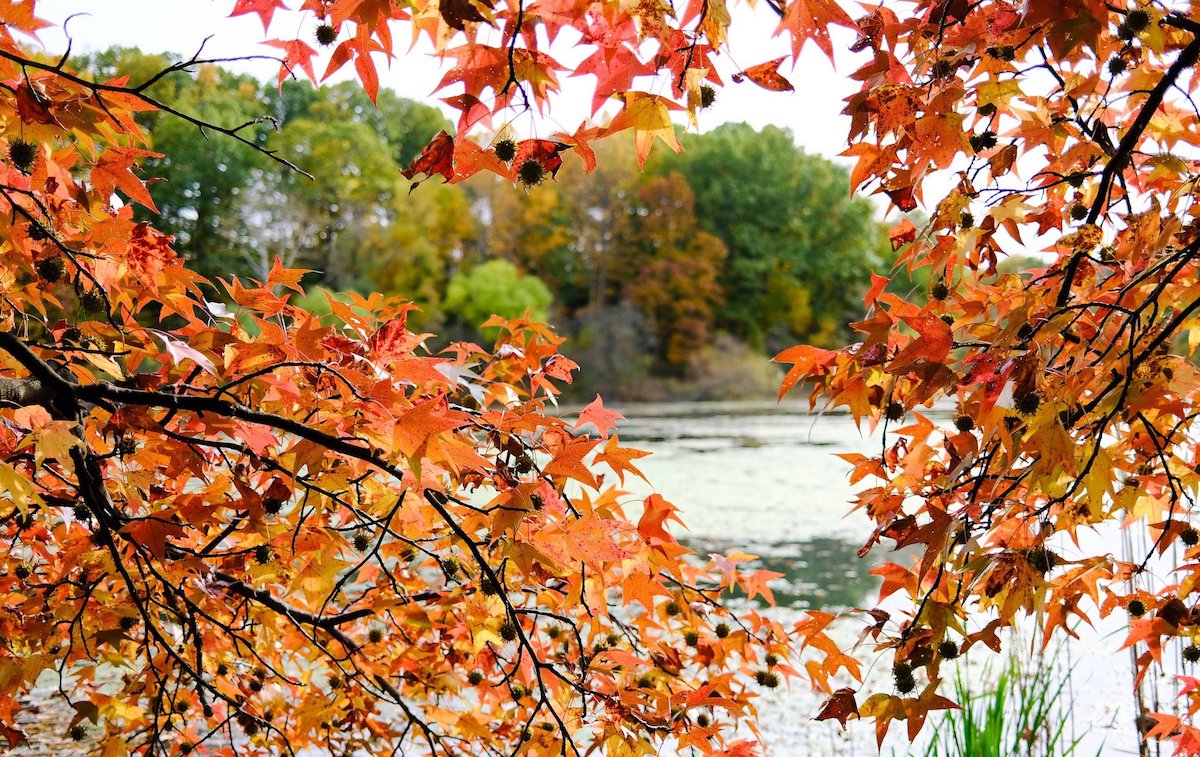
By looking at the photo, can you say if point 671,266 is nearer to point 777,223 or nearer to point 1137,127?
point 777,223

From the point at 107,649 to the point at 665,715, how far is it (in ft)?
4.28

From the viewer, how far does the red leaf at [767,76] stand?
107 cm

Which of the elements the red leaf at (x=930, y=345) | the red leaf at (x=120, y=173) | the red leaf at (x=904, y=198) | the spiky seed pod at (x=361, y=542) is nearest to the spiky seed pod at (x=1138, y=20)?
the red leaf at (x=904, y=198)

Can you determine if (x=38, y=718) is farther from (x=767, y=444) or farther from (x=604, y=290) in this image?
(x=604, y=290)

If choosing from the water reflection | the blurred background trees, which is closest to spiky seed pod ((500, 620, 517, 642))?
the water reflection

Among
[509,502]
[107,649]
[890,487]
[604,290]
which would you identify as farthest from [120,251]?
[604,290]

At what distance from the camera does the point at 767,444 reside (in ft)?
44.9

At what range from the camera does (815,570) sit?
250 inches

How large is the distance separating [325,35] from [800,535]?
675 centimetres

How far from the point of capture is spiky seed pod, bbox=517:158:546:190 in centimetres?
111

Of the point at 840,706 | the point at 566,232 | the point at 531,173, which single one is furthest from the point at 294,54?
the point at 566,232

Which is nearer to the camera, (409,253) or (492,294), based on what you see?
(492,294)

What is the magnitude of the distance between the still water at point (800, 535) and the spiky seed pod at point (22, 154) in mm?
1795

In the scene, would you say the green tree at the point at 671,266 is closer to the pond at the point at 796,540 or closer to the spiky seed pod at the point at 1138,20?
the pond at the point at 796,540
